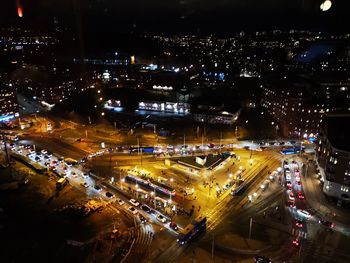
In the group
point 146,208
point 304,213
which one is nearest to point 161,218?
point 146,208

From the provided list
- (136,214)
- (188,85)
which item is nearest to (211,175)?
(136,214)

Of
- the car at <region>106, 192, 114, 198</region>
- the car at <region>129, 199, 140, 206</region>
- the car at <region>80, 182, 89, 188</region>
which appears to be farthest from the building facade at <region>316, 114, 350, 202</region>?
the car at <region>80, 182, 89, 188</region>

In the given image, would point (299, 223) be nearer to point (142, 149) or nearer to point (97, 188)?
point (97, 188)

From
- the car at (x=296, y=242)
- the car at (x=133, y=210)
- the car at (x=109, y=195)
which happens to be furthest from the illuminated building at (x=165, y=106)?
the car at (x=296, y=242)

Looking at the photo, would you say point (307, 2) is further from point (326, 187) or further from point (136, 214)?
point (326, 187)

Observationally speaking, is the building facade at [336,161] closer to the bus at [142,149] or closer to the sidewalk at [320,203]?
the sidewalk at [320,203]
